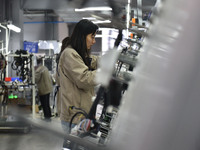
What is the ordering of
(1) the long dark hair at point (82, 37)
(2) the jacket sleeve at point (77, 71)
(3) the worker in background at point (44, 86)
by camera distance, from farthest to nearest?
(3) the worker in background at point (44, 86)
(1) the long dark hair at point (82, 37)
(2) the jacket sleeve at point (77, 71)

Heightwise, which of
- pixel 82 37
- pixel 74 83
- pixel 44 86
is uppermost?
pixel 82 37

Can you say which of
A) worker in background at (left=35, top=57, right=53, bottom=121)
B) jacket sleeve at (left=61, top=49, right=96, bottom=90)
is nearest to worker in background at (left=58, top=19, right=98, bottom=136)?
jacket sleeve at (left=61, top=49, right=96, bottom=90)

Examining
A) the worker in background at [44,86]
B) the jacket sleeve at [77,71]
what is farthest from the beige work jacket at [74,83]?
the worker in background at [44,86]

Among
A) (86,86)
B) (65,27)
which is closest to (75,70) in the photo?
(86,86)

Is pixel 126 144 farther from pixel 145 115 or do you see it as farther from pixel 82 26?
pixel 82 26

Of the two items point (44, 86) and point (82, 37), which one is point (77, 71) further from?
point (44, 86)

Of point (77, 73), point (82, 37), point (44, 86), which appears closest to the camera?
point (77, 73)

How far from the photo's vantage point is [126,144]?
28cm

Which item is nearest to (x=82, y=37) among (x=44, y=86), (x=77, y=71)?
(x=77, y=71)

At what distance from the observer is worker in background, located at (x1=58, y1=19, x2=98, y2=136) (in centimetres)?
128

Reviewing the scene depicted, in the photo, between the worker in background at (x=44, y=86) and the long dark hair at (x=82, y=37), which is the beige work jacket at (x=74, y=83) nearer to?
the long dark hair at (x=82, y=37)

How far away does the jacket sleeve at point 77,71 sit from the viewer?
4.12 ft

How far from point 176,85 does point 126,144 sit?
3.1 inches

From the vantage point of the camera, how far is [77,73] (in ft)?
4.17
